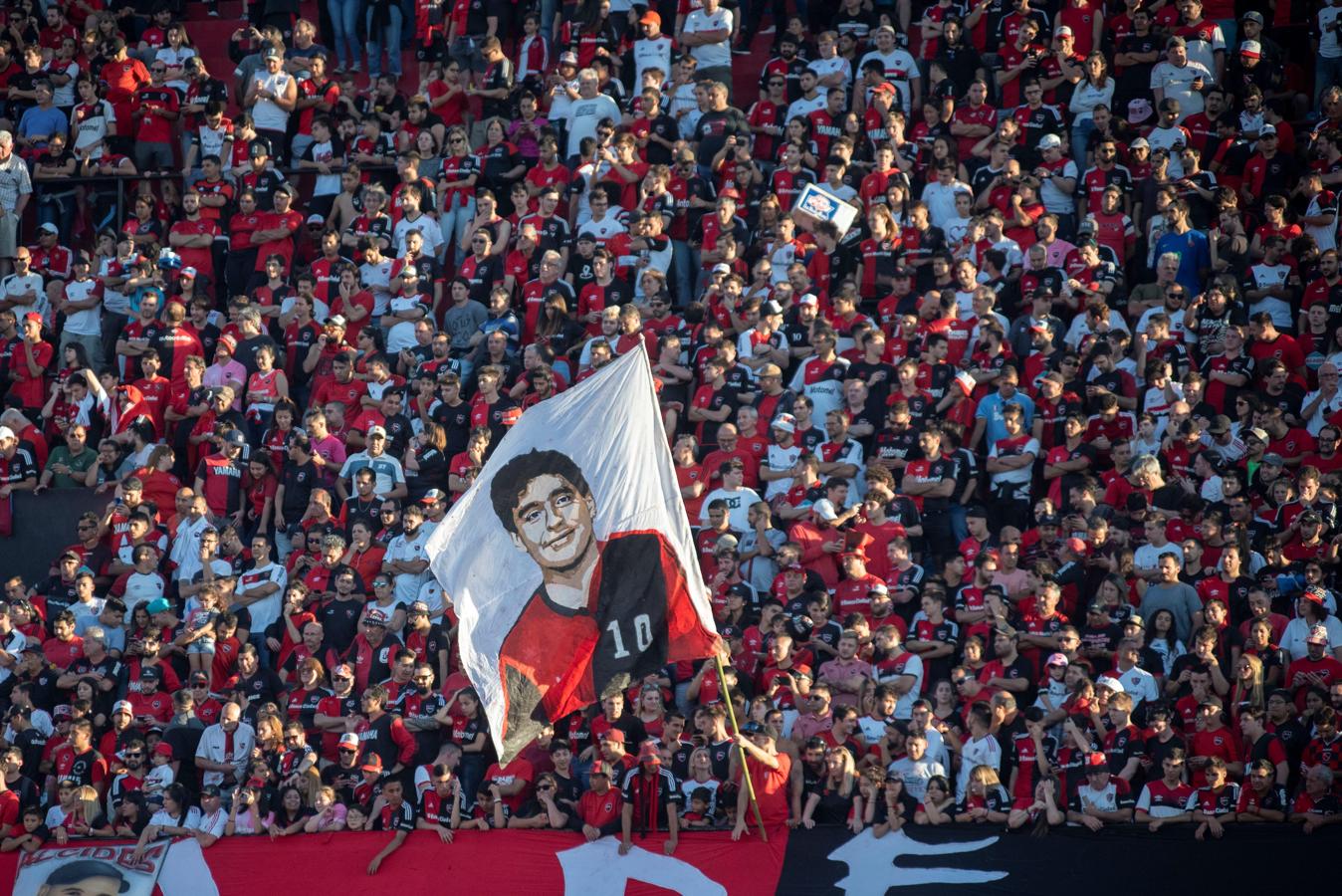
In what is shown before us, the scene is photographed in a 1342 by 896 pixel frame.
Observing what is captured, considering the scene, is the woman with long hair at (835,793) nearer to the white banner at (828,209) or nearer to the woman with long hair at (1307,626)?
the woman with long hair at (1307,626)

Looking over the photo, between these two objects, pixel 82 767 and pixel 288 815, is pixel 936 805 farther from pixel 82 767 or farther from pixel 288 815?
pixel 82 767

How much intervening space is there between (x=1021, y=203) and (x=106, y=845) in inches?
366

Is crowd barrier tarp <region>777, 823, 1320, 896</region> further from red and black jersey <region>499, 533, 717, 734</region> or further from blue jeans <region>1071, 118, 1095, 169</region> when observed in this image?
blue jeans <region>1071, 118, 1095, 169</region>

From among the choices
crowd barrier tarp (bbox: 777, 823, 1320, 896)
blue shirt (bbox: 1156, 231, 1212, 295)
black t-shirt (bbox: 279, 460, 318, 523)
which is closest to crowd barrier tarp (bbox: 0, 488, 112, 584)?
black t-shirt (bbox: 279, 460, 318, 523)

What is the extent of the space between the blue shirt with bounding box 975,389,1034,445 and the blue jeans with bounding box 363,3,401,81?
342 inches

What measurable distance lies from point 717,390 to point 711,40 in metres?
4.83

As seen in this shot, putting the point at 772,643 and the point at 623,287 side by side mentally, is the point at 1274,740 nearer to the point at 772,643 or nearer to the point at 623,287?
the point at 772,643

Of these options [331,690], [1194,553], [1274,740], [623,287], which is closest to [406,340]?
[623,287]

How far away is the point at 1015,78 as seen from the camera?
20297mm

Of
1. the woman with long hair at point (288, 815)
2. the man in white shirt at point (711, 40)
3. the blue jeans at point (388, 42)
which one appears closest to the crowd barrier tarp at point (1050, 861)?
the woman with long hair at point (288, 815)

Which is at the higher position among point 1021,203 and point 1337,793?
point 1021,203

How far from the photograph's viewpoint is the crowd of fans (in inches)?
585

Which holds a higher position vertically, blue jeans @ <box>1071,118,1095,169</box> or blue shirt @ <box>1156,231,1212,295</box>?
blue jeans @ <box>1071,118,1095,169</box>

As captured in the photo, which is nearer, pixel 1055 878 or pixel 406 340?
pixel 1055 878
